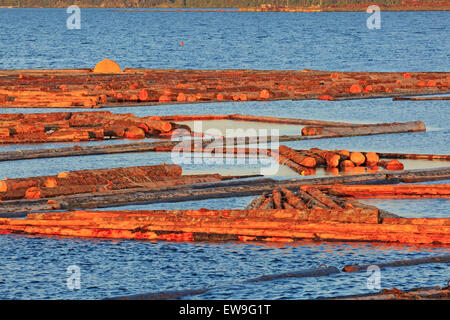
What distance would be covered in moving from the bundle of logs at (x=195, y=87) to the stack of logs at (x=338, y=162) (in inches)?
763

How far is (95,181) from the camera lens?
22469 mm

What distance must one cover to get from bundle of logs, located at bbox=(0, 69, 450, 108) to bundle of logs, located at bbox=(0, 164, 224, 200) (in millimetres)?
21104

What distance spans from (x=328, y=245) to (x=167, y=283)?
362cm

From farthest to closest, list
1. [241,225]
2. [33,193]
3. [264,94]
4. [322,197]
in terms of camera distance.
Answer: [264,94] → [33,193] → [322,197] → [241,225]

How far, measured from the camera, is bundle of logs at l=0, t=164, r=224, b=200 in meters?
21.6

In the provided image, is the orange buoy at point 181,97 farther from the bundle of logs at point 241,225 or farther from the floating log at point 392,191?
the bundle of logs at point 241,225

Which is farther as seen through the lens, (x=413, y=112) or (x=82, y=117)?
(x=413, y=112)

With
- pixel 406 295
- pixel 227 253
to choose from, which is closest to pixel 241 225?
pixel 227 253

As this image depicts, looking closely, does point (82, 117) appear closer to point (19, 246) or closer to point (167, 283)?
point (19, 246)

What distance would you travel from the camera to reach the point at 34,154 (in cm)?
2852

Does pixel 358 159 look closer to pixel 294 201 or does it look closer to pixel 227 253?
pixel 294 201

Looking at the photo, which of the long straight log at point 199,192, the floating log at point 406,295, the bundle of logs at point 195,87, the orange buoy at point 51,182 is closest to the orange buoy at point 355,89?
the bundle of logs at point 195,87

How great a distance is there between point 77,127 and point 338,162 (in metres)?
12.3

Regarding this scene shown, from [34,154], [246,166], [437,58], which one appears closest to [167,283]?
[246,166]
